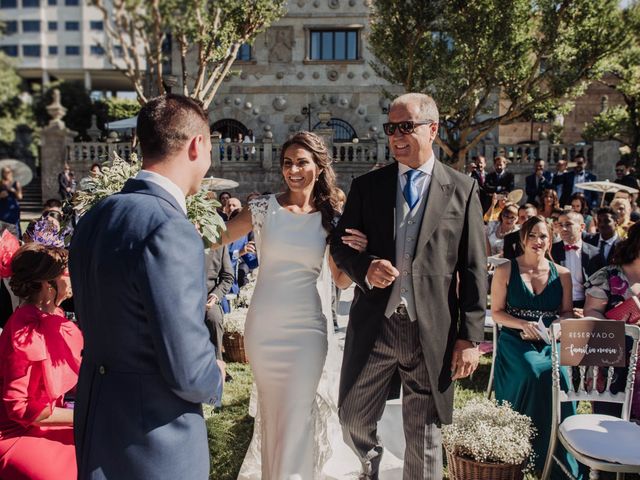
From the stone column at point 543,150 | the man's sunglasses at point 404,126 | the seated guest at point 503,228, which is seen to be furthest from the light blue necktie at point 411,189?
the stone column at point 543,150

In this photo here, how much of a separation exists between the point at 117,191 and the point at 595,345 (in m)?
3.47

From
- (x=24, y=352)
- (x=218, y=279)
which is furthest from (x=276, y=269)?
(x=218, y=279)

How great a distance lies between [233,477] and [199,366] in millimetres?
2868

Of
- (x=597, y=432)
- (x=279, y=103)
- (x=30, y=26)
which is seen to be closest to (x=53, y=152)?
(x=279, y=103)

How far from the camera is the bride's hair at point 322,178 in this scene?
395 cm

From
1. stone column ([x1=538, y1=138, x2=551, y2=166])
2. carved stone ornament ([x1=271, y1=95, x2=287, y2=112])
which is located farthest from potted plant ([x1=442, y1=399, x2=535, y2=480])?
carved stone ornament ([x1=271, y1=95, x2=287, y2=112])

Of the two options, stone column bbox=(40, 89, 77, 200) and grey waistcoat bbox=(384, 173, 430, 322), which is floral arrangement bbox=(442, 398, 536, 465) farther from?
stone column bbox=(40, 89, 77, 200)

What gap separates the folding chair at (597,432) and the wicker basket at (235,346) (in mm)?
4228

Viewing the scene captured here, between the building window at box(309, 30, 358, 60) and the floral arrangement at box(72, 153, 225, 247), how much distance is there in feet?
78.6

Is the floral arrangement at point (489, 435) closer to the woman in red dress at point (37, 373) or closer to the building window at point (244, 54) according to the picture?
the woman in red dress at point (37, 373)

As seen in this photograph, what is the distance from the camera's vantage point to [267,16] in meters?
16.7

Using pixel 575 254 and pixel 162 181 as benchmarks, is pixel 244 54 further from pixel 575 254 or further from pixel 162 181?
pixel 162 181

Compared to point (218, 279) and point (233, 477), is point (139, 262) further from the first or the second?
point (218, 279)

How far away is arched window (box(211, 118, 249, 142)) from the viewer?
2691 centimetres
